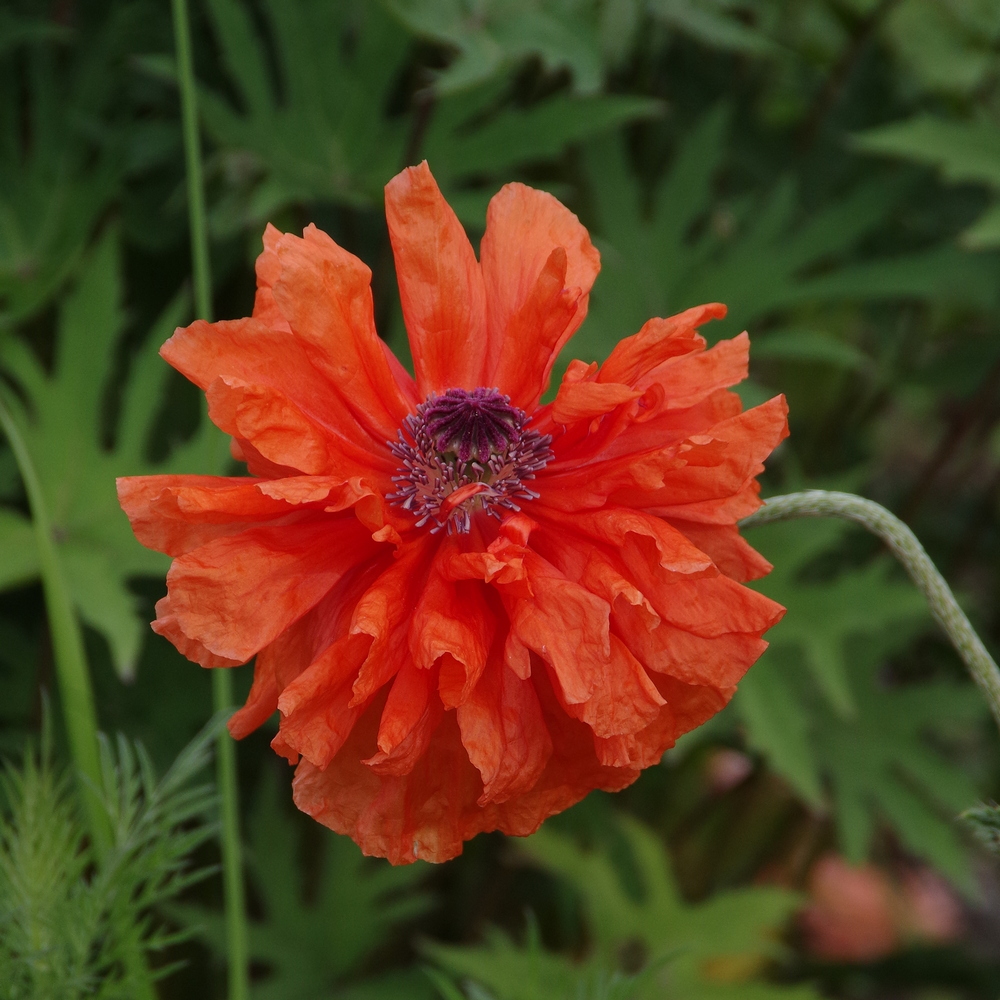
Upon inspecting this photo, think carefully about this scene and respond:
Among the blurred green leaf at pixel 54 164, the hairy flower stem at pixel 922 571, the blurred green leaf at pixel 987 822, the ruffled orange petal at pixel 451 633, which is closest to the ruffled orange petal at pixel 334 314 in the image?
the ruffled orange petal at pixel 451 633

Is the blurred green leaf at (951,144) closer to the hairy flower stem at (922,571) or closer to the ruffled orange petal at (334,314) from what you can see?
the hairy flower stem at (922,571)

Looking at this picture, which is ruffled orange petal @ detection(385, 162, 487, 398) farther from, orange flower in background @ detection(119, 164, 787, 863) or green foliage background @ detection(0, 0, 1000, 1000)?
green foliage background @ detection(0, 0, 1000, 1000)

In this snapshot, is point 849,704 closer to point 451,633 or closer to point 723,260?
point 723,260

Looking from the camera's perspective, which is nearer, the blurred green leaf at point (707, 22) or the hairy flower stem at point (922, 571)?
the hairy flower stem at point (922, 571)

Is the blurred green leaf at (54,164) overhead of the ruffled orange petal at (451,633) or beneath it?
overhead

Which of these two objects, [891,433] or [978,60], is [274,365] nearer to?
[978,60]

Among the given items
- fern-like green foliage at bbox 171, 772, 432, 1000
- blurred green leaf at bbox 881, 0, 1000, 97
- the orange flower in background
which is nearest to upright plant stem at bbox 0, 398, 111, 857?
the orange flower in background

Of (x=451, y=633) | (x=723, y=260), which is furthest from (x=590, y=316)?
(x=451, y=633)
